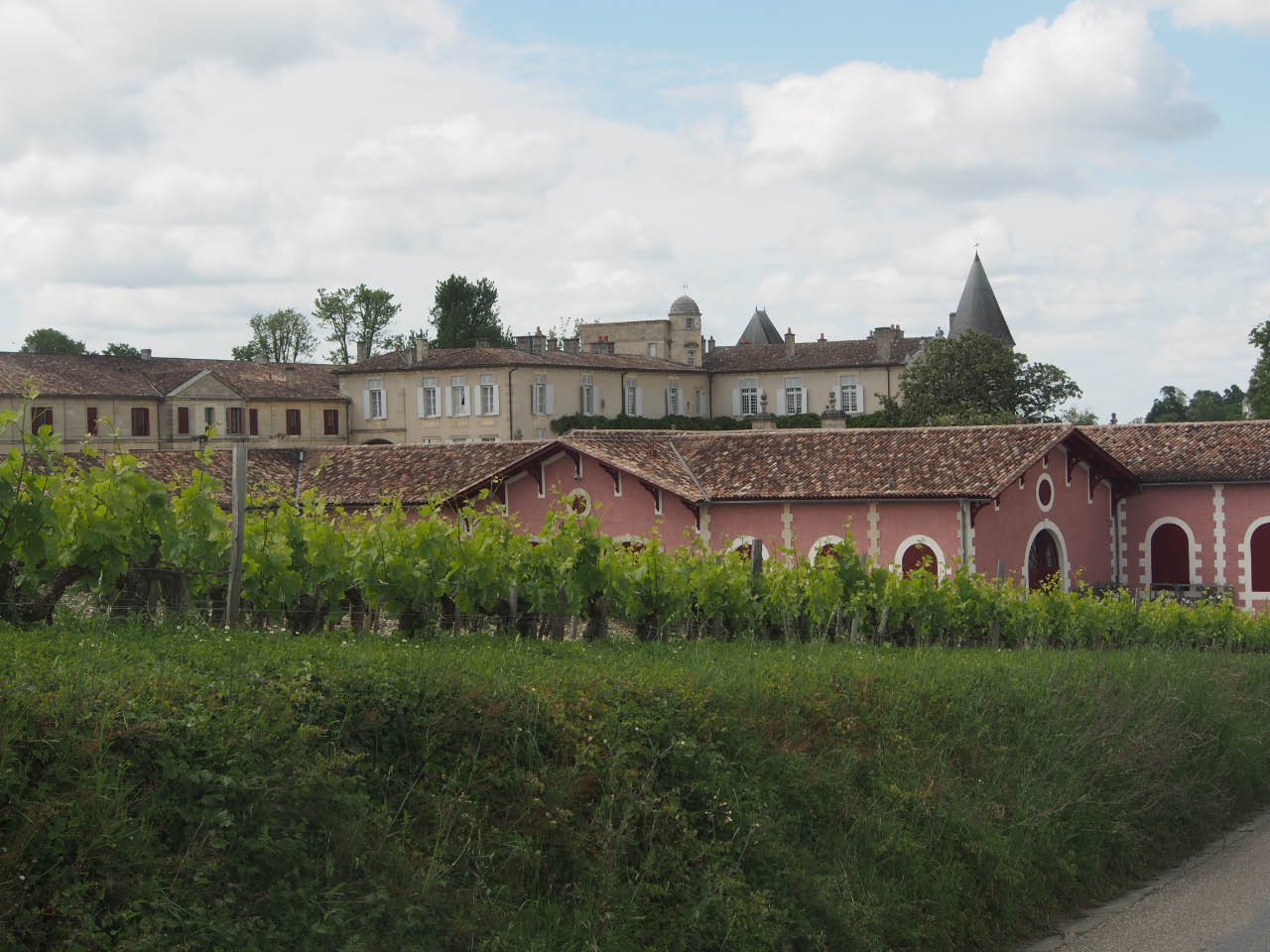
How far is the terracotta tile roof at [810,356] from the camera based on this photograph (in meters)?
75.4

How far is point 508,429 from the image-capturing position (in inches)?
2650

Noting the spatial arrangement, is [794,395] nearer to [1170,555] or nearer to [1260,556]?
[1170,555]

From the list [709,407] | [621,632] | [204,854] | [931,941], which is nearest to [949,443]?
[621,632]

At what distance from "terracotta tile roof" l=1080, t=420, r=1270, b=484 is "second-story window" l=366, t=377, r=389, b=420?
40.8 m

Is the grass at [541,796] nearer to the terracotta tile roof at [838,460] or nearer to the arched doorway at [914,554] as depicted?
the arched doorway at [914,554]

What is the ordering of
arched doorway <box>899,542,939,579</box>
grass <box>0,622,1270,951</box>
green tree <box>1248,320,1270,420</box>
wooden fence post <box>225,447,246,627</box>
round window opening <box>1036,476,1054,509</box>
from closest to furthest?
grass <box>0,622,1270,951</box>
wooden fence post <box>225,447,246,627</box>
arched doorway <box>899,542,939,579</box>
round window opening <box>1036,476,1054,509</box>
green tree <box>1248,320,1270,420</box>

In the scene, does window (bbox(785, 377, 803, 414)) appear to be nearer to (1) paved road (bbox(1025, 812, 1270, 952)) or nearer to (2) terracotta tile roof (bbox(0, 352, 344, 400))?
(2) terracotta tile roof (bbox(0, 352, 344, 400))

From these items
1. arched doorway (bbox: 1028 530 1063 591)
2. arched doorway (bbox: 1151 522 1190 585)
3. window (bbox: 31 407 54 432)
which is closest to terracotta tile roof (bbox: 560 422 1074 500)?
arched doorway (bbox: 1028 530 1063 591)

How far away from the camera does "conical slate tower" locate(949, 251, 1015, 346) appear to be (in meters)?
85.2

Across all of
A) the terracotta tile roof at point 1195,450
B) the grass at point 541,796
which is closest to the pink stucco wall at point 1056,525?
the terracotta tile roof at point 1195,450

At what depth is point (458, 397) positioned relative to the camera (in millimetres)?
69188

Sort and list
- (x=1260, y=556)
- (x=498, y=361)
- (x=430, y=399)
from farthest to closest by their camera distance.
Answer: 1. (x=430, y=399)
2. (x=498, y=361)
3. (x=1260, y=556)

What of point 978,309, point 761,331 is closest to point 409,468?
point 978,309

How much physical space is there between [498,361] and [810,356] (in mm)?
18477
